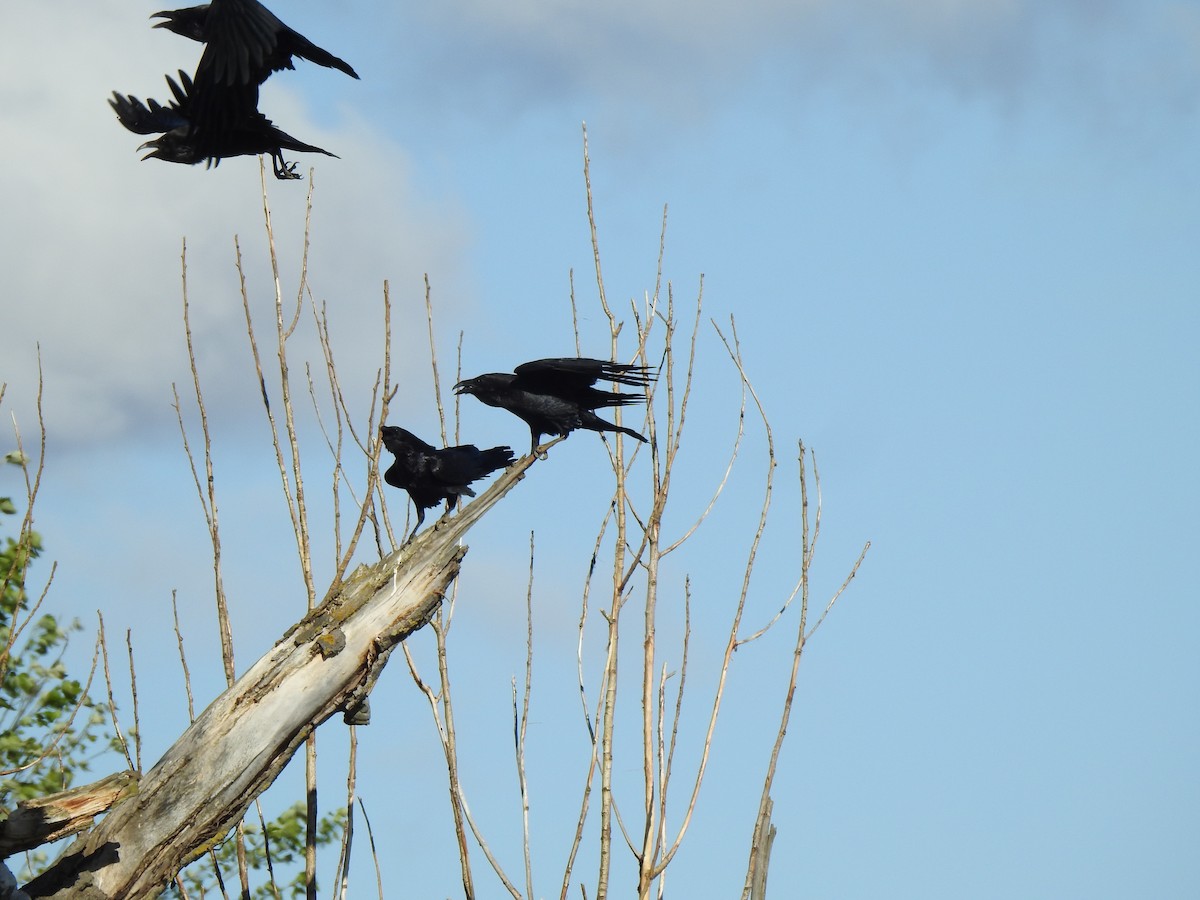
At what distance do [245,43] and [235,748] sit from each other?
2.47 meters

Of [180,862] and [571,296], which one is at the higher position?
[571,296]

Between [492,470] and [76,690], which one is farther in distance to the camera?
[76,690]

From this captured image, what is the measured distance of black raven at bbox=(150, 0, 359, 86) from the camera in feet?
16.6

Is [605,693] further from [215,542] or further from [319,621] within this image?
[215,542]

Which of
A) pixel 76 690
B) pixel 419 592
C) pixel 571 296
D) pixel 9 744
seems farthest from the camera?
pixel 76 690

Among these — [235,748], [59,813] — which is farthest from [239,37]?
[59,813]

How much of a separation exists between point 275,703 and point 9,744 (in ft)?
21.7

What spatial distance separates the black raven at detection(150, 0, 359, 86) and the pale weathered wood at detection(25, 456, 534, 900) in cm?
191

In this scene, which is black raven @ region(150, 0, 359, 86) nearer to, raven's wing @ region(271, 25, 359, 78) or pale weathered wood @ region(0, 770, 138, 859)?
raven's wing @ region(271, 25, 359, 78)

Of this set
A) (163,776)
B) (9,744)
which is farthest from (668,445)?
(9,744)

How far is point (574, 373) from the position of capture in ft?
18.6

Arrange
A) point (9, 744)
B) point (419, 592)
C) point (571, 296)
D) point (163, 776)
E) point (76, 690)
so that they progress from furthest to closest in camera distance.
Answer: point (76, 690) → point (9, 744) → point (571, 296) → point (419, 592) → point (163, 776)

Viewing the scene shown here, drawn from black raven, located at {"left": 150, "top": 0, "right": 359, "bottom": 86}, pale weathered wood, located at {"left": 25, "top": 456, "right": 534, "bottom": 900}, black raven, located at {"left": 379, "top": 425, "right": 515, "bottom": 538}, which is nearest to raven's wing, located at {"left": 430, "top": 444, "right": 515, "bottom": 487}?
black raven, located at {"left": 379, "top": 425, "right": 515, "bottom": 538}

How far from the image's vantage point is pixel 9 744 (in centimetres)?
1004
